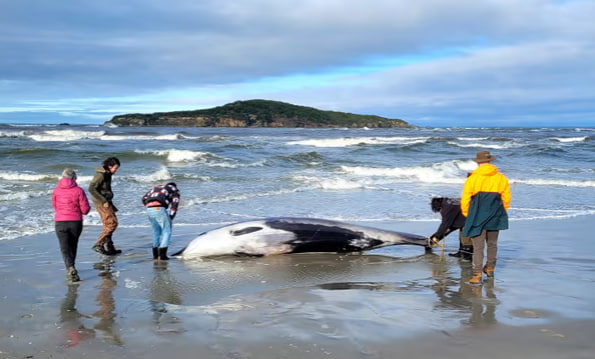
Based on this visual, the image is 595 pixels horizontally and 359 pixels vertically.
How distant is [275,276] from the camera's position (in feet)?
26.0

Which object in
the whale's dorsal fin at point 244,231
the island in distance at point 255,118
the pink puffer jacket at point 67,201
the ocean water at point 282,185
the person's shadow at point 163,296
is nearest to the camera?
the person's shadow at point 163,296

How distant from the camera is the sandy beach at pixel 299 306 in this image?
494 centimetres

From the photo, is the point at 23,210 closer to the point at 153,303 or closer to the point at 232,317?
the point at 153,303

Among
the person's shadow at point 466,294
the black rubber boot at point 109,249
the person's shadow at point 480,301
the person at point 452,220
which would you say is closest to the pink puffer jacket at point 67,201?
the black rubber boot at point 109,249

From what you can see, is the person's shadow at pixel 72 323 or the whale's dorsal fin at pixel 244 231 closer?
the person's shadow at pixel 72 323

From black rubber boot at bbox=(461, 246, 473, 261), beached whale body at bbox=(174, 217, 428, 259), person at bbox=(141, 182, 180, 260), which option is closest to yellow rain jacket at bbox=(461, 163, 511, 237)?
black rubber boot at bbox=(461, 246, 473, 261)

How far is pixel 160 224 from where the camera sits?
877 cm

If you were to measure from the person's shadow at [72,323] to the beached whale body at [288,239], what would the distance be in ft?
9.11

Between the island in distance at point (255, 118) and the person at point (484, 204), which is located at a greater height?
the island in distance at point (255, 118)

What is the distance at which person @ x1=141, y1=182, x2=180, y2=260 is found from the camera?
8688 millimetres

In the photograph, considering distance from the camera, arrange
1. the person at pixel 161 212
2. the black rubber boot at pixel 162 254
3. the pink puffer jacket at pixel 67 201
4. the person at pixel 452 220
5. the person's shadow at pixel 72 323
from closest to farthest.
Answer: the person's shadow at pixel 72 323, the pink puffer jacket at pixel 67 201, the person at pixel 161 212, the black rubber boot at pixel 162 254, the person at pixel 452 220

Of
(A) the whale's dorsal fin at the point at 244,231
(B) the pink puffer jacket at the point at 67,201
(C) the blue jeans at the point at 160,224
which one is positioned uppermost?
(B) the pink puffer jacket at the point at 67,201

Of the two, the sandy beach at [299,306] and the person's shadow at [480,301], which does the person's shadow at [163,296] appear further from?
the person's shadow at [480,301]

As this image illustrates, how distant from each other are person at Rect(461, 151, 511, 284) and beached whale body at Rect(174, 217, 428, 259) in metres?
2.06
